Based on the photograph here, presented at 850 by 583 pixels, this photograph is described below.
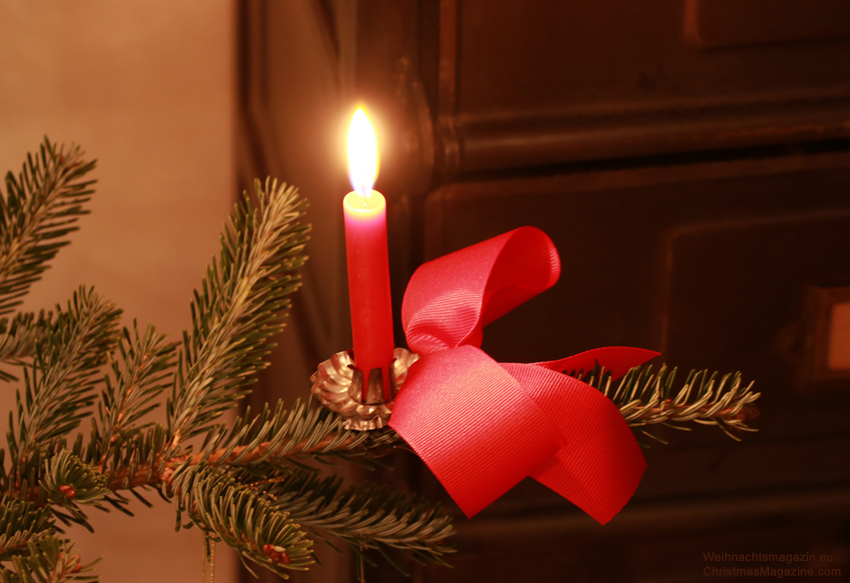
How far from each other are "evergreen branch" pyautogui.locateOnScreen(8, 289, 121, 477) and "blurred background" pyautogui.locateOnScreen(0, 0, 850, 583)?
16 cm

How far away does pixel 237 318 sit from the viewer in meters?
0.43

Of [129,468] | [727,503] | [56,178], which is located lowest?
[727,503]

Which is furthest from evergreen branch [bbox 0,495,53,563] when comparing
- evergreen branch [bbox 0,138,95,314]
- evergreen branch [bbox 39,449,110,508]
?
evergreen branch [bbox 0,138,95,314]

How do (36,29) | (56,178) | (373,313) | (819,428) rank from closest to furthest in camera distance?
(373,313)
(56,178)
(819,428)
(36,29)

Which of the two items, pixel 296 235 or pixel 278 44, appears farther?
pixel 278 44

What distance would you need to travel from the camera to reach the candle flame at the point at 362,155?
375mm

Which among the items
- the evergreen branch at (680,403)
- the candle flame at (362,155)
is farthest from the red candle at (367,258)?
the evergreen branch at (680,403)

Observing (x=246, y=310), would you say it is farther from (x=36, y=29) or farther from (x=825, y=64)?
(x=36, y=29)

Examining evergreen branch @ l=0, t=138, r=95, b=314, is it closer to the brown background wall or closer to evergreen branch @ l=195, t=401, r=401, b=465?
evergreen branch @ l=195, t=401, r=401, b=465

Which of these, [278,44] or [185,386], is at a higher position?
[278,44]

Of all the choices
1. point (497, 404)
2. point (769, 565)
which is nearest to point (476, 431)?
point (497, 404)

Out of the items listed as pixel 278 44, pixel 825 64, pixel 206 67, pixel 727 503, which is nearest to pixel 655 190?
pixel 825 64

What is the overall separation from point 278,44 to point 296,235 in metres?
0.34

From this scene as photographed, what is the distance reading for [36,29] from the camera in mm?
829
